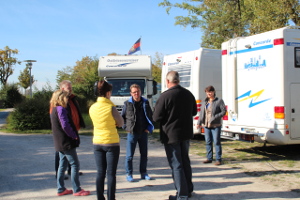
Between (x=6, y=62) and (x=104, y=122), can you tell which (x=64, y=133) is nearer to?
(x=104, y=122)

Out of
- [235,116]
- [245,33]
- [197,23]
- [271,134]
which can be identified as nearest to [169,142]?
[271,134]

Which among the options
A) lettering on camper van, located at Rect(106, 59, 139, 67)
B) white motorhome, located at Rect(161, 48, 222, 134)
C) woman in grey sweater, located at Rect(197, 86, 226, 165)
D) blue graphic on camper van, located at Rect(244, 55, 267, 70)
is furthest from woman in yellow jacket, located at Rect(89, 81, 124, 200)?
lettering on camper van, located at Rect(106, 59, 139, 67)

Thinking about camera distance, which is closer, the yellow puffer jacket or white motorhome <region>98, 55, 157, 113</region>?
the yellow puffer jacket

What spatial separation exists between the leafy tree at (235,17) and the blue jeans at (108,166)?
13.1 m

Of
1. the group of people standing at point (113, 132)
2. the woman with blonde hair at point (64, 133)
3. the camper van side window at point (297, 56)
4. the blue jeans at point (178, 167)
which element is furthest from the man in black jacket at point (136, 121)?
the camper van side window at point (297, 56)

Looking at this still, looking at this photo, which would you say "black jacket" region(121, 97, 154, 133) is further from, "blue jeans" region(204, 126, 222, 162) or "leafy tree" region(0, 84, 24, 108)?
"leafy tree" region(0, 84, 24, 108)

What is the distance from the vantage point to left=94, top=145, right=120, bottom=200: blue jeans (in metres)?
4.44

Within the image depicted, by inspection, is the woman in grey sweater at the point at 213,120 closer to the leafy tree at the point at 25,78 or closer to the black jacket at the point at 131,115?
the black jacket at the point at 131,115

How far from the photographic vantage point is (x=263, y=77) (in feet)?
25.4

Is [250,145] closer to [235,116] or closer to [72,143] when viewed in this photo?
[235,116]

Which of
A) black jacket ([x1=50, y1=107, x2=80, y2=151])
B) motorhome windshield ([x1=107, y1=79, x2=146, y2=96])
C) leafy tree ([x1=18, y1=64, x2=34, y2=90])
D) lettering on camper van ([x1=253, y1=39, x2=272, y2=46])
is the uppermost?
leafy tree ([x1=18, y1=64, x2=34, y2=90])

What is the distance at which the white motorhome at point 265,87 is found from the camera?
7.31 metres

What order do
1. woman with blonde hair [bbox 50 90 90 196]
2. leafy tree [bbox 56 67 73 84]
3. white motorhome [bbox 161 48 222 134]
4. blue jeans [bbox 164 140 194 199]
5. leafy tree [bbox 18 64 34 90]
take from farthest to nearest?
leafy tree [bbox 18 64 34 90]
leafy tree [bbox 56 67 73 84]
white motorhome [bbox 161 48 222 134]
woman with blonde hair [bbox 50 90 90 196]
blue jeans [bbox 164 140 194 199]

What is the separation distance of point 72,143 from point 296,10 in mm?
13323
